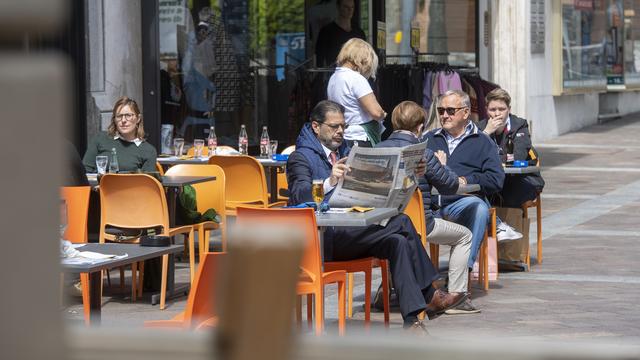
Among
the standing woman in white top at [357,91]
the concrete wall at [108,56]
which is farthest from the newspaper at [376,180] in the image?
the concrete wall at [108,56]

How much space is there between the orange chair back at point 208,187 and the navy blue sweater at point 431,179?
5.49 feet

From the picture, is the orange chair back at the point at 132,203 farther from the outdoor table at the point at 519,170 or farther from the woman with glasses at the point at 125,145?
the outdoor table at the point at 519,170

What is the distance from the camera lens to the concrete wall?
34.3 ft

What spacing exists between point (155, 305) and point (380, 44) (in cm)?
854

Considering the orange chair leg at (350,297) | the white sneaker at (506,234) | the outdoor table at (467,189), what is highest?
the outdoor table at (467,189)

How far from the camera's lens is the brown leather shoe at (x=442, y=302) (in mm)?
7109

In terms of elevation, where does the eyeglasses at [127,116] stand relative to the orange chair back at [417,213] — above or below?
above

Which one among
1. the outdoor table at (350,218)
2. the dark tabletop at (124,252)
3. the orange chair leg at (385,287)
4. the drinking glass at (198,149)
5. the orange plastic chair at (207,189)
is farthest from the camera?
the drinking glass at (198,149)

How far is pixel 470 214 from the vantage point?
774cm

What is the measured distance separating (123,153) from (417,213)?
8.05 ft

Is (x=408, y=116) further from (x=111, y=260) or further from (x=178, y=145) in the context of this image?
(x=178, y=145)

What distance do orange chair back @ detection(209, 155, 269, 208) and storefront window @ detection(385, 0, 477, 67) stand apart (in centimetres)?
856

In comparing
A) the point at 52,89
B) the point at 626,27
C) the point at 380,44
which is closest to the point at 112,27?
the point at 380,44

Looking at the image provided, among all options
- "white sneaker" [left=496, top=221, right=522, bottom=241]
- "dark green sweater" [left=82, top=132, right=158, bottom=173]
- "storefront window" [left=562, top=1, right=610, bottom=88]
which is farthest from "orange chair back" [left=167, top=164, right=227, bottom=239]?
"storefront window" [left=562, top=1, right=610, bottom=88]
